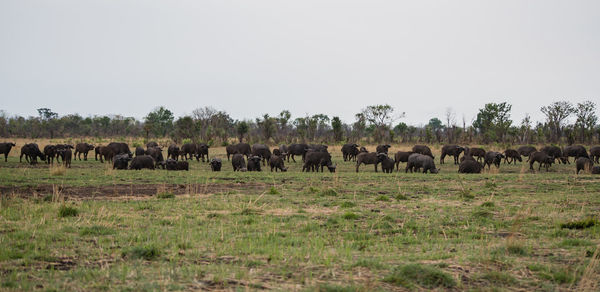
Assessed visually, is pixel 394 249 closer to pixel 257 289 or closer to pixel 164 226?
pixel 257 289

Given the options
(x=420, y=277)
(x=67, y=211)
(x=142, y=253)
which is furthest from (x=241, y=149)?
(x=420, y=277)

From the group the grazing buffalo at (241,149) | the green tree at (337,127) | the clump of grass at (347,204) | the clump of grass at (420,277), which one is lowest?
the clump of grass at (420,277)

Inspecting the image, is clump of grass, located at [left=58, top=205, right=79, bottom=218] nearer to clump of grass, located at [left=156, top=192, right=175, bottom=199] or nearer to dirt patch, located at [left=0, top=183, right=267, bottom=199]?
dirt patch, located at [left=0, top=183, right=267, bottom=199]

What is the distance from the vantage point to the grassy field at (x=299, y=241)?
5988 mm

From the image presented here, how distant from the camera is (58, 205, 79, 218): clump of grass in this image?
10064 mm

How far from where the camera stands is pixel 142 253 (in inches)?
278

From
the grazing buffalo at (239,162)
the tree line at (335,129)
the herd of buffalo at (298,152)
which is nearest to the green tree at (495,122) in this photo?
the tree line at (335,129)

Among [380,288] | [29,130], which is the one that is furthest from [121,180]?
[29,130]

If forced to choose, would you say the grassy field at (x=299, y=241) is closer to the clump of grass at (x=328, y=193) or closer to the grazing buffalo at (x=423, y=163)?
the clump of grass at (x=328, y=193)

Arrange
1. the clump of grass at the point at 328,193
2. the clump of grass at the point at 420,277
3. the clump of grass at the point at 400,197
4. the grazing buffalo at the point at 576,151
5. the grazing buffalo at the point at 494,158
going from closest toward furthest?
the clump of grass at the point at 420,277
the clump of grass at the point at 400,197
the clump of grass at the point at 328,193
the grazing buffalo at the point at 494,158
the grazing buffalo at the point at 576,151

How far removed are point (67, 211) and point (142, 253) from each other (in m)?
4.10

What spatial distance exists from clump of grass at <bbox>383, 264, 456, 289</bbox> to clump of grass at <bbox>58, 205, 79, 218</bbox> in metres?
7.31

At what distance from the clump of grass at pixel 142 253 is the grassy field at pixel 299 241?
0.8 inches

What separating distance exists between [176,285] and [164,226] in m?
3.96
